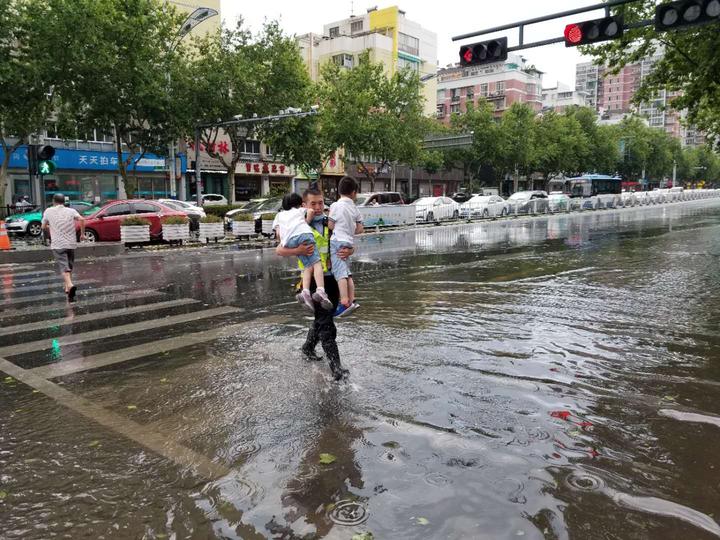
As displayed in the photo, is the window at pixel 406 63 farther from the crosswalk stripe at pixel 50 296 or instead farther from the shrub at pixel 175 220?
the crosswalk stripe at pixel 50 296

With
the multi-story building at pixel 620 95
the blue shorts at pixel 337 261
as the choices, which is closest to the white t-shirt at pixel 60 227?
the blue shorts at pixel 337 261

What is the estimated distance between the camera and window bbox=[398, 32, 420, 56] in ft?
230

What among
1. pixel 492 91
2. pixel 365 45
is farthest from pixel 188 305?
pixel 492 91

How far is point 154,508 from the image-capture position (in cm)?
335

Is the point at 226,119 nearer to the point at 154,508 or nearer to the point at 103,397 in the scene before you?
the point at 103,397

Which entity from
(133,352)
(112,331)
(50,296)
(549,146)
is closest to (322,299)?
(133,352)

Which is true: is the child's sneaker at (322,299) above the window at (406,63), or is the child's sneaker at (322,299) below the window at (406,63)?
below

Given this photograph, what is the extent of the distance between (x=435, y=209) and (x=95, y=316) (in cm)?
2694

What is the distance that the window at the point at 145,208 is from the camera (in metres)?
20.5

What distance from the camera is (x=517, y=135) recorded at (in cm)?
5794

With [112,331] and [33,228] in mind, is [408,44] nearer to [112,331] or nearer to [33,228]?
[33,228]

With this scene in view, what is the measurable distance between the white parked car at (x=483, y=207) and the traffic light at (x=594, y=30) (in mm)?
23851

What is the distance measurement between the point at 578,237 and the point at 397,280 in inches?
524

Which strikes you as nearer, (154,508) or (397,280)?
(154,508)
